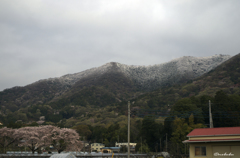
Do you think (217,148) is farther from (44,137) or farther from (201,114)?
(201,114)

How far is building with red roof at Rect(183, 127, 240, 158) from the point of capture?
97.4 feet

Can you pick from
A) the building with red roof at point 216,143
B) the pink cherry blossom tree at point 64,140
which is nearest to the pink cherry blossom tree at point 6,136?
the pink cherry blossom tree at point 64,140

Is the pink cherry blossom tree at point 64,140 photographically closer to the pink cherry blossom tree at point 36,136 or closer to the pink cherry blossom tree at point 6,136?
the pink cherry blossom tree at point 36,136

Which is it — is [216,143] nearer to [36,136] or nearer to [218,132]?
[218,132]

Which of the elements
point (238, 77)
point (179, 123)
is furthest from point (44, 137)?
point (238, 77)

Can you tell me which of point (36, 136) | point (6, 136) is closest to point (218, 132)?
point (36, 136)

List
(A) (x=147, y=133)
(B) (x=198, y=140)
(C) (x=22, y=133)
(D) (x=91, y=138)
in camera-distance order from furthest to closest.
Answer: (D) (x=91, y=138) < (A) (x=147, y=133) < (C) (x=22, y=133) < (B) (x=198, y=140)

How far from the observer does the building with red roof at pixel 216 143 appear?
29688mm

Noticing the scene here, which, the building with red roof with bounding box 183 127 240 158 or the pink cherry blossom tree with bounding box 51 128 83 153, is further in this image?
the pink cherry blossom tree with bounding box 51 128 83 153

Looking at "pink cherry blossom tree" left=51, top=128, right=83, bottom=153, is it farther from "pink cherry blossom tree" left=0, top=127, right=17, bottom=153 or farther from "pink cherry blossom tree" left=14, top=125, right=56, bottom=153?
"pink cherry blossom tree" left=0, top=127, right=17, bottom=153

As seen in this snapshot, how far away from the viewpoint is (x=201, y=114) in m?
87.4

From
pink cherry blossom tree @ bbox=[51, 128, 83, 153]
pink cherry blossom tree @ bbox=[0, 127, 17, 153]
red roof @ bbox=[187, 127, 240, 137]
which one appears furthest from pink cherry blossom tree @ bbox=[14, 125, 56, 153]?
red roof @ bbox=[187, 127, 240, 137]

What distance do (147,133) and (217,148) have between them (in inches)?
3038

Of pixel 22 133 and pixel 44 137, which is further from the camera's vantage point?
pixel 22 133
